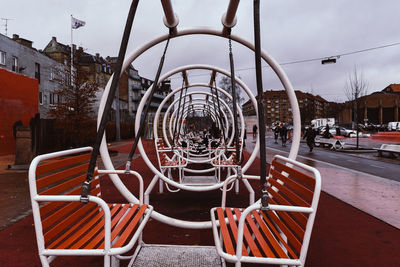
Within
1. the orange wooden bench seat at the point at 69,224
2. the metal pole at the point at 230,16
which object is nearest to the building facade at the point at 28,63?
the metal pole at the point at 230,16

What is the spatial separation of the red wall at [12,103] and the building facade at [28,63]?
3694mm

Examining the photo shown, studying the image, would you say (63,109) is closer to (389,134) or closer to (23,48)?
(23,48)

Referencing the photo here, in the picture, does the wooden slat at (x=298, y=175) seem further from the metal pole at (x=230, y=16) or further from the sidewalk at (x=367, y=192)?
the sidewalk at (x=367, y=192)

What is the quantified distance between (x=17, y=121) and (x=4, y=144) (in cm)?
138

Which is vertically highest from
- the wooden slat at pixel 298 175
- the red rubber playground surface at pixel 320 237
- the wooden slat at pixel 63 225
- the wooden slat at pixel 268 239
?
the wooden slat at pixel 298 175

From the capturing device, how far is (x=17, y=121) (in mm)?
14141

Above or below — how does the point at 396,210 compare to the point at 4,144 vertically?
below

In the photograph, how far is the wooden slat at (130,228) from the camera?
1734mm

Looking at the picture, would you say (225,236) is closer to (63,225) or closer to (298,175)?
(298,175)

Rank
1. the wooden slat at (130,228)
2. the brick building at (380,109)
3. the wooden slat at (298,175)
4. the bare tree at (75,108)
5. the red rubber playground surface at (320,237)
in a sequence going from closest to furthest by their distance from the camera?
1. the wooden slat at (130,228)
2. the wooden slat at (298,175)
3. the red rubber playground surface at (320,237)
4. the bare tree at (75,108)
5. the brick building at (380,109)

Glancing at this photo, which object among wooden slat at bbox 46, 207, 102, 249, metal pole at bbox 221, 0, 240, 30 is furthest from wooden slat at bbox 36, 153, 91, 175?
metal pole at bbox 221, 0, 240, 30

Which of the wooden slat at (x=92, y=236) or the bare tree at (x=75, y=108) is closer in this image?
the wooden slat at (x=92, y=236)

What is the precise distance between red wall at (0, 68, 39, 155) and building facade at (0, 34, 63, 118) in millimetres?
3694

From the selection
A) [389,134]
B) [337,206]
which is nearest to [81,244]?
[337,206]
